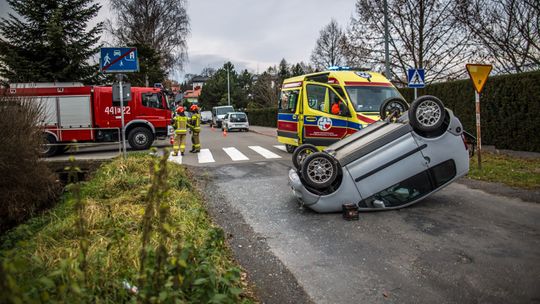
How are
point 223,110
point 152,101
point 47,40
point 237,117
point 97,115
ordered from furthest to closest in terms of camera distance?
→ point 223,110 < point 237,117 < point 47,40 < point 152,101 < point 97,115

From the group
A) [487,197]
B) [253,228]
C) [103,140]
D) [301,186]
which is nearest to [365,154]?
[301,186]

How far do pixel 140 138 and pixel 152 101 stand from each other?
163cm

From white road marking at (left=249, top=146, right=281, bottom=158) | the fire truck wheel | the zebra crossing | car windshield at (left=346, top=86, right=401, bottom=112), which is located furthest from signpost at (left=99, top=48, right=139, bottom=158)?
the fire truck wheel

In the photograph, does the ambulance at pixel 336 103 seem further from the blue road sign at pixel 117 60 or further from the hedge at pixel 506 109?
the blue road sign at pixel 117 60

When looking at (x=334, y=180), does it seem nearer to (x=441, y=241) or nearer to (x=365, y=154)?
(x=365, y=154)

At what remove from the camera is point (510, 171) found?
880cm

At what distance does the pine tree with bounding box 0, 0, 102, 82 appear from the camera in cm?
1884

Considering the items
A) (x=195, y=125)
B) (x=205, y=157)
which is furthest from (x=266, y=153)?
(x=195, y=125)

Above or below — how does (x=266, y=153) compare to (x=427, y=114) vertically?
below

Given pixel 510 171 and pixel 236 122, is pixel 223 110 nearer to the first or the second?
pixel 236 122

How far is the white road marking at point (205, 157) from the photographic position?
38.7ft

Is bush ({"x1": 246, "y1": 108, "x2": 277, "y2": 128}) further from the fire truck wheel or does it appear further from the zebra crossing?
the zebra crossing

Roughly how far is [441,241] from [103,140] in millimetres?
14138

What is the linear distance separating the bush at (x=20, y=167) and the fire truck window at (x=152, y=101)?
890 centimetres
